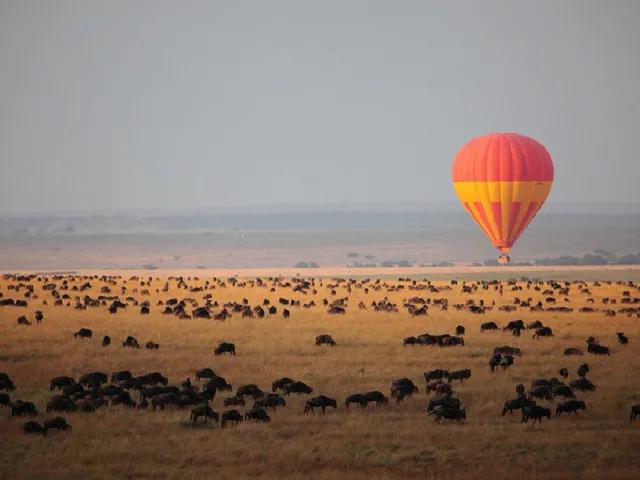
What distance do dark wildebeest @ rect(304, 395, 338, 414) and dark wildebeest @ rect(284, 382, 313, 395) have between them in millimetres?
1817

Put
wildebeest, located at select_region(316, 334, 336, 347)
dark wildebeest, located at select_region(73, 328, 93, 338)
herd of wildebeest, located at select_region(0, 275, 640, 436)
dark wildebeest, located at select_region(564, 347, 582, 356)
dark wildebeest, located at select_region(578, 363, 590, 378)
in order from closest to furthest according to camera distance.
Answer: herd of wildebeest, located at select_region(0, 275, 640, 436)
dark wildebeest, located at select_region(578, 363, 590, 378)
dark wildebeest, located at select_region(564, 347, 582, 356)
wildebeest, located at select_region(316, 334, 336, 347)
dark wildebeest, located at select_region(73, 328, 93, 338)

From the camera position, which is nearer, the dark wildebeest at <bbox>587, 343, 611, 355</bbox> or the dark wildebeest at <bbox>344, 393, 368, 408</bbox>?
the dark wildebeest at <bbox>344, 393, 368, 408</bbox>

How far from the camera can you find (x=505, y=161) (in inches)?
→ 3718

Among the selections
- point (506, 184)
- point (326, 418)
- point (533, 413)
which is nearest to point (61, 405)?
point (326, 418)

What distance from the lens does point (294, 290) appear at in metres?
74.4

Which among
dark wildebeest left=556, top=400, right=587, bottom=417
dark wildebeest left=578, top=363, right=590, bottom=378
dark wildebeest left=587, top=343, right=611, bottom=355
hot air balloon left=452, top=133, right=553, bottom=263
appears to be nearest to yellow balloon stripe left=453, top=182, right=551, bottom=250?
hot air balloon left=452, top=133, right=553, bottom=263

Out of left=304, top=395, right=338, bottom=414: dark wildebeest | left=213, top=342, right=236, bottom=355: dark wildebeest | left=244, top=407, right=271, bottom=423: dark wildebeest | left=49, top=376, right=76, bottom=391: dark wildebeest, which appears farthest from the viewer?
left=213, top=342, right=236, bottom=355: dark wildebeest

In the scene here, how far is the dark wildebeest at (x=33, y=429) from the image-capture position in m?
27.7

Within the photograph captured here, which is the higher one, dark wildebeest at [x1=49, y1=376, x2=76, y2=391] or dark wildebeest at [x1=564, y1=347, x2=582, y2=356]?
dark wildebeest at [x1=564, y1=347, x2=582, y2=356]

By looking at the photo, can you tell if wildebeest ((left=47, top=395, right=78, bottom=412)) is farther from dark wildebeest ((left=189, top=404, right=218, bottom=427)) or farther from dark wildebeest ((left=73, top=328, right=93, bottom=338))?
dark wildebeest ((left=73, top=328, right=93, bottom=338))

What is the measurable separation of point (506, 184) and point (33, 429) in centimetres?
6894

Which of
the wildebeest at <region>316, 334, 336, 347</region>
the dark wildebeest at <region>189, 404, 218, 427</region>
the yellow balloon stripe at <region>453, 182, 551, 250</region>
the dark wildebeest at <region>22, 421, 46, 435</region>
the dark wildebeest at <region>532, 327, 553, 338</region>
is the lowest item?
the dark wildebeest at <region>22, 421, 46, 435</region>

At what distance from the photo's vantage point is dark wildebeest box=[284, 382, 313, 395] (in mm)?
32625

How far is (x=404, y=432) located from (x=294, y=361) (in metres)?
11.8
